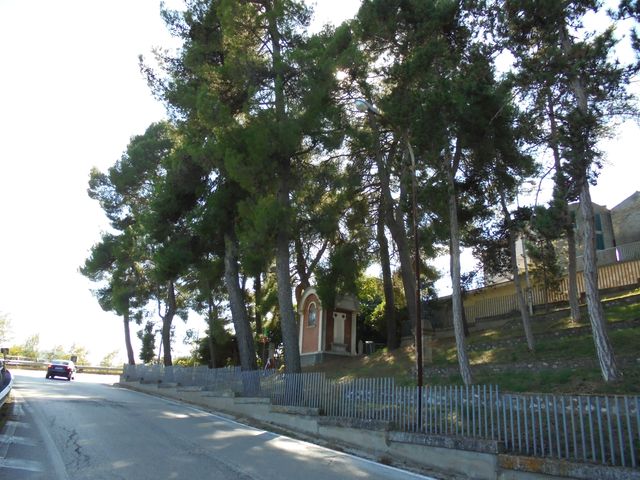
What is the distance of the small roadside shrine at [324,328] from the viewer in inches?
1264

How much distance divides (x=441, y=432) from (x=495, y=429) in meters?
1.28

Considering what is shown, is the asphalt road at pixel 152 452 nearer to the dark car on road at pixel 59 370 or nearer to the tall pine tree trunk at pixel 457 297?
the tall pine tree trunk at pixel 457 297

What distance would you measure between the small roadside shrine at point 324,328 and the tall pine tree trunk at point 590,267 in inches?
752

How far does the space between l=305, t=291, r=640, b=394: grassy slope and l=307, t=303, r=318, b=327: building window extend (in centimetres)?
705

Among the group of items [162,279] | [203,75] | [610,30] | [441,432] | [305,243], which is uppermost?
[203,75]

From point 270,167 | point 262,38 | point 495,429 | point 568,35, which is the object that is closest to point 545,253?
point 568,35

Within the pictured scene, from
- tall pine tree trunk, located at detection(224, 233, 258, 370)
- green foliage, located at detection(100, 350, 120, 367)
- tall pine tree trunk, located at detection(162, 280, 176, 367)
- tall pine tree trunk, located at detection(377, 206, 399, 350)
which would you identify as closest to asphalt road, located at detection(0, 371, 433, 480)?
tall pine tree trunk, located at detection(224, 233, 258, 370)

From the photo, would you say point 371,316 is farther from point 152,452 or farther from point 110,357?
point 110,357

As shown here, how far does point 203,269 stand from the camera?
26312 mm

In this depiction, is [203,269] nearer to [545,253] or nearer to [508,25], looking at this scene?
[545,253]

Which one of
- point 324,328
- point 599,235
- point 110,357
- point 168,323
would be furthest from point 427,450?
point 110,357

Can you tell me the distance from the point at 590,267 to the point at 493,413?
5455mm

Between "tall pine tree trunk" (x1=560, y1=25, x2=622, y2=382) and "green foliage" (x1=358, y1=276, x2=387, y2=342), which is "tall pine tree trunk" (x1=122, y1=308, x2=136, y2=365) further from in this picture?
"tall pine tree trunk" (x1=560, y1=25, x2=622, y2=382)

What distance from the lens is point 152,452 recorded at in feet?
31.7
